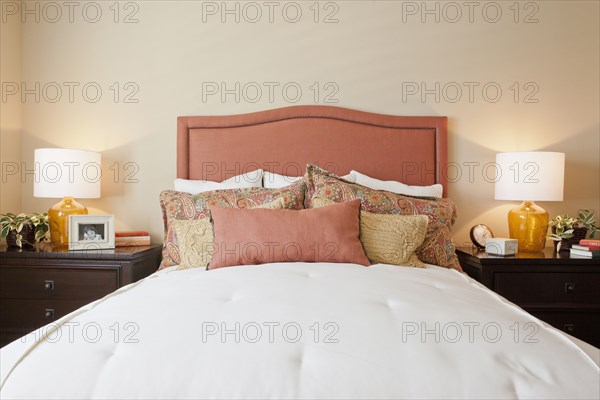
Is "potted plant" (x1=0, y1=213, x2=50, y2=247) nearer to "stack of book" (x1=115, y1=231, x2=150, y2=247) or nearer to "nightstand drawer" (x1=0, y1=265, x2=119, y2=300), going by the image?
"nightstand drawer" (x1=0, y1=265, x2=119, y2=300)

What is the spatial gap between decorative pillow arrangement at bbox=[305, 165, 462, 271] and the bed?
0.51 m

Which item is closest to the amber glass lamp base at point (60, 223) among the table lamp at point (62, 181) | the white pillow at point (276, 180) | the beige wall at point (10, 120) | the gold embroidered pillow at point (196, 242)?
the table lamp at point (62, 181)

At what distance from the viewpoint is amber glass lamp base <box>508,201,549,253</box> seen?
2475 mm

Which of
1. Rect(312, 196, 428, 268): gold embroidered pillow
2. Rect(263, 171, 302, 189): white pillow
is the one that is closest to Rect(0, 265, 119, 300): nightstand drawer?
Rect(263, 171, 302, 189): white pillow

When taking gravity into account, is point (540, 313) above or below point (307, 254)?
below

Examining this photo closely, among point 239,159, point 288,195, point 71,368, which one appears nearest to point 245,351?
point 71,368

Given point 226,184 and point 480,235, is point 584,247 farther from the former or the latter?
point 226,184

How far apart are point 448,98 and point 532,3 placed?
2.64 feet

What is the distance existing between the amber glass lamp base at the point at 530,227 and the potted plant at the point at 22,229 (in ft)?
8.92

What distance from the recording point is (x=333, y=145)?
8.77 ft

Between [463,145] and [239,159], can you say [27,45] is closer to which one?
[239,159]

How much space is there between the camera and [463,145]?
273cm

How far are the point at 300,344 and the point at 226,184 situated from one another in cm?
165

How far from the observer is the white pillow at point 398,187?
2480 mm
